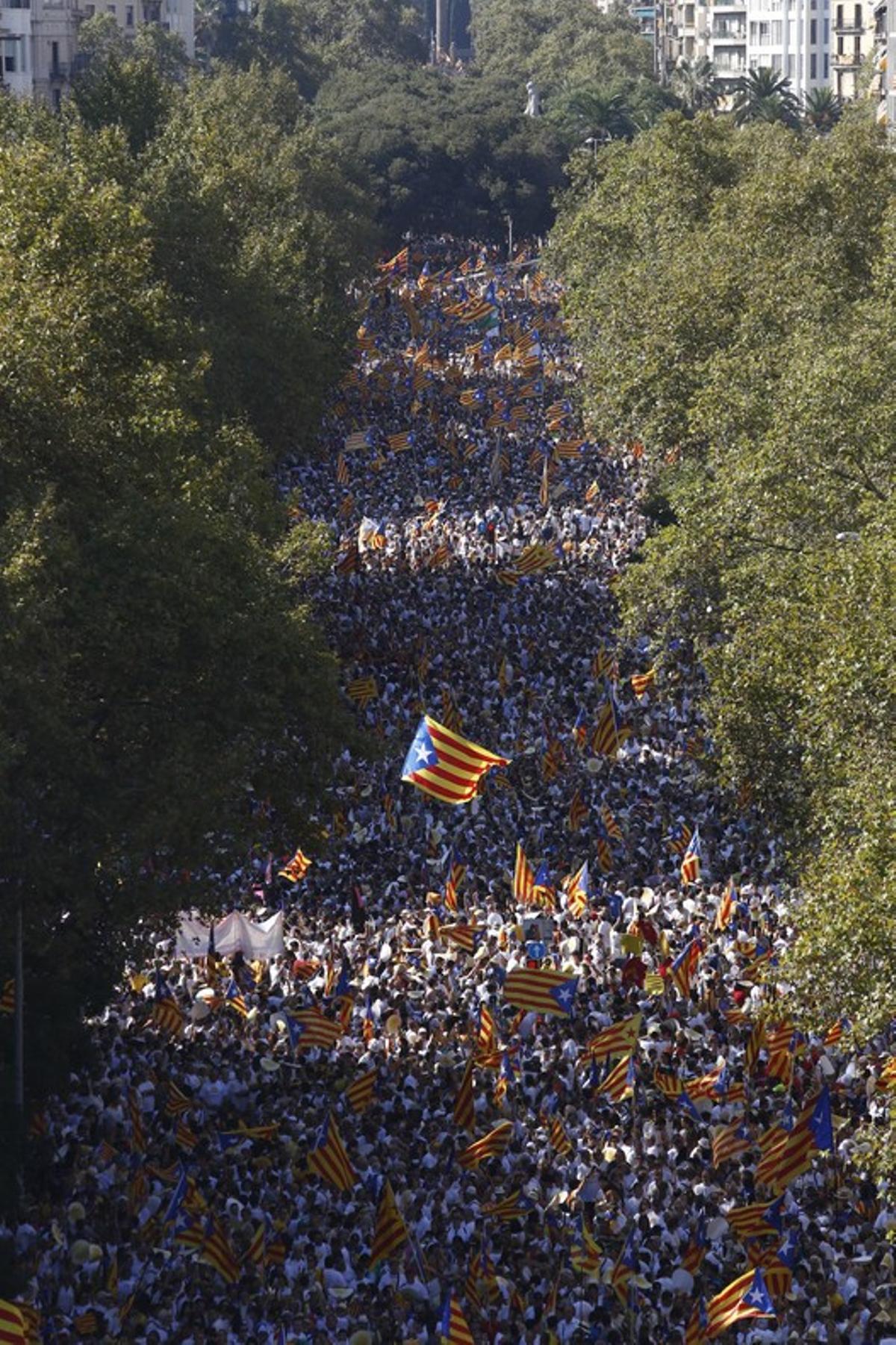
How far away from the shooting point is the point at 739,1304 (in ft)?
58.3

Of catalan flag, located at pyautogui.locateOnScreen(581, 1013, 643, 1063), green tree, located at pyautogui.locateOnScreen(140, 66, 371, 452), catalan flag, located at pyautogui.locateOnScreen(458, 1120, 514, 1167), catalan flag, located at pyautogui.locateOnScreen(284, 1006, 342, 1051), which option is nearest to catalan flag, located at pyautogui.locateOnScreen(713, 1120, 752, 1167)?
catalan flag, located at pyautogui.locateOnScreen(581, 1013, 643, 1063)


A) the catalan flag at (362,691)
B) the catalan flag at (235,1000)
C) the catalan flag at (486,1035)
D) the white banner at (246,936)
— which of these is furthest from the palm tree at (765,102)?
the catalan flag at (486,1035)

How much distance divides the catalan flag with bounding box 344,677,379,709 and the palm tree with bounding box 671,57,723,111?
290 feet

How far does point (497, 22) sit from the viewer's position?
15838 centimetres

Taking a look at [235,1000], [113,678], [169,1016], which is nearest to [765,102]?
[235,1000]

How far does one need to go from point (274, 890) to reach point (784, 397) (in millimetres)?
10206

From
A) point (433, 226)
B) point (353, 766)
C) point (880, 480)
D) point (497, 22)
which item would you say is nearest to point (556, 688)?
point (353, 766)

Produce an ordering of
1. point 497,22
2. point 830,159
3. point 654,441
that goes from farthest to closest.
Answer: point 497,22
point 830,159
point 654,441

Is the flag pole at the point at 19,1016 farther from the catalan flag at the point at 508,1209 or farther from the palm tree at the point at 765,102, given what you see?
the palm tree at the point at 765,102

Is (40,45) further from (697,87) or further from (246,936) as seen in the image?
(246,936)

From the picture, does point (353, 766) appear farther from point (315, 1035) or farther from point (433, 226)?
point (433, 226)

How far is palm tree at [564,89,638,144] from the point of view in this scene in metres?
111

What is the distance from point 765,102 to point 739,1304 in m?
94.7

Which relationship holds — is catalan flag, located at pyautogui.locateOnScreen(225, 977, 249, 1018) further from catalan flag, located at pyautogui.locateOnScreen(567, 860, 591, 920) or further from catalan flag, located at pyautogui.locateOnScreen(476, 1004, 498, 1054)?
catalan flag, located at pyautogui.locateOnScreen(567, 860, 591, 920)
